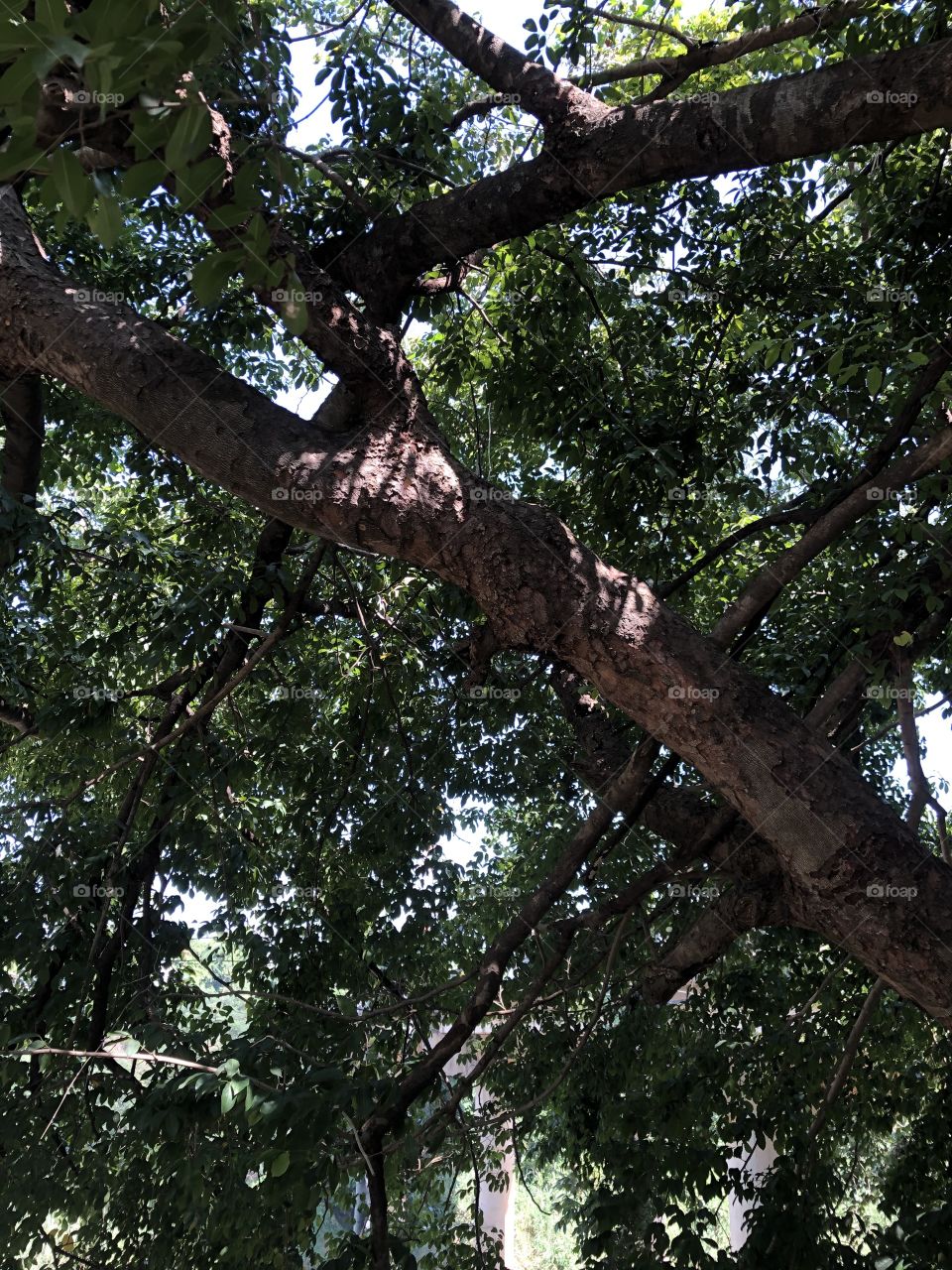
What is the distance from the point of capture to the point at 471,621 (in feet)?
14.8

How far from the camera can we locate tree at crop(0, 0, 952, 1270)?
7.35ft

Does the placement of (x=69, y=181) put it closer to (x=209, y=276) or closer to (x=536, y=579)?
(x=209, y=276)

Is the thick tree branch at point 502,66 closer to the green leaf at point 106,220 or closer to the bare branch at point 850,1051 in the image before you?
the green leaf at point 106,220

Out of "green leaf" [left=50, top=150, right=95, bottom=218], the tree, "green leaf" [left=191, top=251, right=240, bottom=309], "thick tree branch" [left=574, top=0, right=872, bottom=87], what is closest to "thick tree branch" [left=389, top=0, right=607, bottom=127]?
the tree

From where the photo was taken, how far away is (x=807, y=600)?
4.50 metres

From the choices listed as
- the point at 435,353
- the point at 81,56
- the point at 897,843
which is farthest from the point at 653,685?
the point at 435,353

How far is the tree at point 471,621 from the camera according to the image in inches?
88.2

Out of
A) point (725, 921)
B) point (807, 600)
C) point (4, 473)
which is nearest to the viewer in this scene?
point (725, 921)

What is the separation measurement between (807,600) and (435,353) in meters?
2.16

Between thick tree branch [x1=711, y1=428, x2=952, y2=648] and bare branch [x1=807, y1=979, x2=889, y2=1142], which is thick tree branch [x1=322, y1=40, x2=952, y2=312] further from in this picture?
bare branch [x1=807, y1=979, x2=889, y2=1142]

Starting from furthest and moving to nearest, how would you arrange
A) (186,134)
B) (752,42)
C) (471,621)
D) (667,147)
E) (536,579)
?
(471,621)
(752,42)
(667,147)
(536,579)
(186,134)

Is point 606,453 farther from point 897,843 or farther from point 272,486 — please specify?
point 897,843

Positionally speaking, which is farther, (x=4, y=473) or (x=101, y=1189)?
(x=4, y=473)

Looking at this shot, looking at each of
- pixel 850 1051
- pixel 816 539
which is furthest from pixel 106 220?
pixel 850 1051
